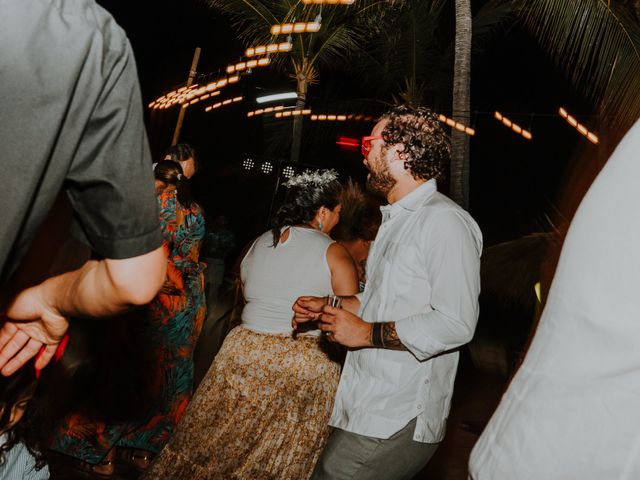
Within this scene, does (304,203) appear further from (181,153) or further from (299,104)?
(299,104)

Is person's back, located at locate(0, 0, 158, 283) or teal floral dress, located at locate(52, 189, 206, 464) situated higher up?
person's back, located at locate(0, 0, 158, 283)

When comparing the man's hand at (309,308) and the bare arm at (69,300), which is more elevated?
the bare arm at (69,300)

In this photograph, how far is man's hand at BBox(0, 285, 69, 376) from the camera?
1.44 meters

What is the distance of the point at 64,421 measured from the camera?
4770 millimetres

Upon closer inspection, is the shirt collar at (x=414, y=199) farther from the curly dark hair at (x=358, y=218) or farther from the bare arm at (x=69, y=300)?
the curly dark hair at (x=358, y=218)

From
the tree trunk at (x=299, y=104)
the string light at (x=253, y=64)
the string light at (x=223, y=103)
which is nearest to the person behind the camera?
the string light at (x=253, y=64)

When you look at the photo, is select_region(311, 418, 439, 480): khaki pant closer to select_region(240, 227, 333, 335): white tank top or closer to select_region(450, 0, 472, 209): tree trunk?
select_region(240, 227, 333, 335): white tank top

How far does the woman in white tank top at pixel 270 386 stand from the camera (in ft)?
11.4

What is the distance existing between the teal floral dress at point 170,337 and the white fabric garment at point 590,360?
4.18 meters

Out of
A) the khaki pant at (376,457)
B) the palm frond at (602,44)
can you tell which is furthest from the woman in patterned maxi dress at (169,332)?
the palm frond at (602,44)

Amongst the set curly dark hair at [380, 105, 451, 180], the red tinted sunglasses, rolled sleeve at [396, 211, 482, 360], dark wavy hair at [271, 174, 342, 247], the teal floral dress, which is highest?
curly dark hair at [380, 105, 451, 180]

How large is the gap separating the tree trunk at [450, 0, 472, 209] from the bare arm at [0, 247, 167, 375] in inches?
363

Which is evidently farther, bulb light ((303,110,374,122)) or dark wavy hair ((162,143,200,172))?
bulb light ((303,110,374,122))

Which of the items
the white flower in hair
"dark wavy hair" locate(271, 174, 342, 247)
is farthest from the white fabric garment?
the white flower in hair
